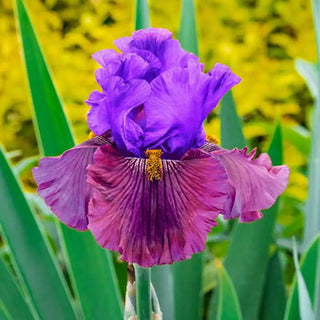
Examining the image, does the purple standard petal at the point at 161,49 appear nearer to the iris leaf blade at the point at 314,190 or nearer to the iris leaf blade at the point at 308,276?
the iris leaf blade at the point at 308,276

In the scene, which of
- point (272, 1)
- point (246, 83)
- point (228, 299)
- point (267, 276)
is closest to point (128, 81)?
point (228, 299)

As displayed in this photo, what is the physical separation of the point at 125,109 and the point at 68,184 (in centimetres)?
8

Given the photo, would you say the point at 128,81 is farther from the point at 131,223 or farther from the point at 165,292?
the point at 165,292

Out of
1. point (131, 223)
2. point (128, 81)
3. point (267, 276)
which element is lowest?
point (267, 276)

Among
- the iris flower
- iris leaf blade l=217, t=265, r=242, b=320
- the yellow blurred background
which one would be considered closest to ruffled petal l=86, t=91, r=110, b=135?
the iris flower

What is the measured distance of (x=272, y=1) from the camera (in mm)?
1479

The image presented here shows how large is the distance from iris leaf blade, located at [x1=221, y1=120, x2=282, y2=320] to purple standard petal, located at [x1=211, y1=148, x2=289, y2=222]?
38 cm

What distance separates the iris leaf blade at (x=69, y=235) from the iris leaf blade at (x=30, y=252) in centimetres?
3

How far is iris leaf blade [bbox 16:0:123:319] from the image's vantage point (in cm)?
78

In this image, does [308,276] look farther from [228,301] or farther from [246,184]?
[246,184]

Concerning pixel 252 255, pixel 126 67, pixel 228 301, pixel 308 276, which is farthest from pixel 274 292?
pixel 126 67

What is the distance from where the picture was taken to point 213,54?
1.45m

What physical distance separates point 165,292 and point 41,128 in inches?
12.2

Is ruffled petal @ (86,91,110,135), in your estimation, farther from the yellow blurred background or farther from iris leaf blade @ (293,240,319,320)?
the yellow blurred background
